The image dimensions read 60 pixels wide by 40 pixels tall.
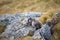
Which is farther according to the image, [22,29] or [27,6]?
[27,6]

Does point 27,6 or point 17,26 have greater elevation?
point 17,26

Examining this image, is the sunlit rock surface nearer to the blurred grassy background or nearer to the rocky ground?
the rocky ground

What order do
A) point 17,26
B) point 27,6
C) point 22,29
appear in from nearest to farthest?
point 22,29
point 17,26
point 27,6

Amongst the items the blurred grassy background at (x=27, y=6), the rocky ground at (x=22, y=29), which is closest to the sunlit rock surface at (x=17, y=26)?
the rocky ground at (x=22, y=29)

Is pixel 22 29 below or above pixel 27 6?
above

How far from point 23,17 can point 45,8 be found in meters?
1.05

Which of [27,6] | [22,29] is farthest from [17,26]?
[27,6]

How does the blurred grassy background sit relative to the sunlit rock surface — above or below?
below

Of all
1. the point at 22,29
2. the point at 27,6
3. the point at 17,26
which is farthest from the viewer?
the point at 27,6

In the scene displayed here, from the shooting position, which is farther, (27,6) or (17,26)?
(27,6)

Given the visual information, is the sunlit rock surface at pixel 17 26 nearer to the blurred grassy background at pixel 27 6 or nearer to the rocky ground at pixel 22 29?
the rocky ground at pixel 22 29

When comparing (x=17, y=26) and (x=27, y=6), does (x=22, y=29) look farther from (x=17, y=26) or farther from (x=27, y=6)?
(x=27, y=6)

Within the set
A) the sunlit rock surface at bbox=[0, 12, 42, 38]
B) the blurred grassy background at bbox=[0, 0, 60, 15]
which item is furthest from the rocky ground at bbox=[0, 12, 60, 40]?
the blurred grassy background at bbox=[0, 0, 60, 15]

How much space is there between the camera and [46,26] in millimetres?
4539
